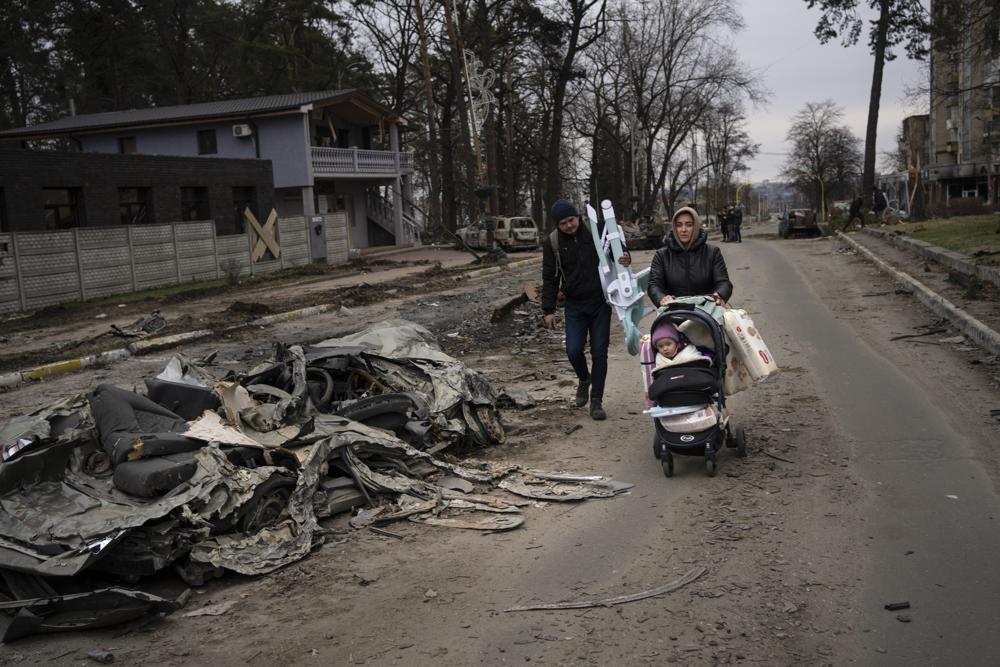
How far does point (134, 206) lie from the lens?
3045 centimetres

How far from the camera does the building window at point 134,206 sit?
2995cm

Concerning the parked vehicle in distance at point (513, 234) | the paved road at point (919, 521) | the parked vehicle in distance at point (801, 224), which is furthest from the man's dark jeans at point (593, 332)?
the parked vehicle in distance at point (801, 224)

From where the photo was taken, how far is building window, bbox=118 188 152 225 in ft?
98.3

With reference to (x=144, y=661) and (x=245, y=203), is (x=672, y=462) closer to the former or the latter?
(x=144, y=661)

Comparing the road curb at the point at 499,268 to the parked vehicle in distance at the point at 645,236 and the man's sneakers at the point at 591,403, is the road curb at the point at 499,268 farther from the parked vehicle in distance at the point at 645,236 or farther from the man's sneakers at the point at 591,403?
the man's sneakers at the point at 591,403

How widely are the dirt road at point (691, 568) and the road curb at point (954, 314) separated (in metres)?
2.35

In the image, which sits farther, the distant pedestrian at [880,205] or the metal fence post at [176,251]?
the distant pedestrian at [880,205]

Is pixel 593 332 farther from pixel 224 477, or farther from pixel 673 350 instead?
pixel 224 477

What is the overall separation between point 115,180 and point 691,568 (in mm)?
28422

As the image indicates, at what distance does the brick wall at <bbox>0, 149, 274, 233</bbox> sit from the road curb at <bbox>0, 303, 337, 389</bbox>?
1247cm

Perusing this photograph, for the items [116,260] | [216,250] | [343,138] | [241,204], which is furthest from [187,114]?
[116,260]

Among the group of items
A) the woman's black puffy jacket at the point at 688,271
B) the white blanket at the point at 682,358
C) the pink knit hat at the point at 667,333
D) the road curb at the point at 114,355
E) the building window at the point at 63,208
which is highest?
the building window at the point at 63,208

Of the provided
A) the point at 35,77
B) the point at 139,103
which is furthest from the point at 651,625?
the point at 139,103

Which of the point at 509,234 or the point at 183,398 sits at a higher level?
the point at 509,234
